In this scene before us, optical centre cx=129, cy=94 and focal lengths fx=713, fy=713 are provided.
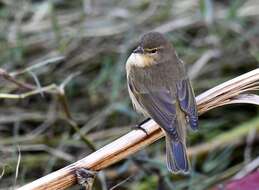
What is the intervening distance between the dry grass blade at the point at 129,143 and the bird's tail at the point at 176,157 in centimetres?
16

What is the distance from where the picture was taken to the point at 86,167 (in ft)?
10.00

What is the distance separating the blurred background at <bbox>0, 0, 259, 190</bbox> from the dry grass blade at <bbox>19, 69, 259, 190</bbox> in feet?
5.45

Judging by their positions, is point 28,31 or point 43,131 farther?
point 28,31

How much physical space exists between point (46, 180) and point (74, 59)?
128 inches

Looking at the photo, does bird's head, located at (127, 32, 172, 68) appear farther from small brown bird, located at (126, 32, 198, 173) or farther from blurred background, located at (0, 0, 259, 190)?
blurred background, located at (0, 0, 259, 190)

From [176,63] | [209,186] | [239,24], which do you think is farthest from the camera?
[239,24]

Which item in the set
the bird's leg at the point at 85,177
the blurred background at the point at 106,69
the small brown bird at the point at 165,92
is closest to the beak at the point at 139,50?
the small brown bird at the point at 165,92

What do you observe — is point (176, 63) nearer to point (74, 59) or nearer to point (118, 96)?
point (118, 96)

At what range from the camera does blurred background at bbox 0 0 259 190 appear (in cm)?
539

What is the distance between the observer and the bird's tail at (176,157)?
3707 millimetres

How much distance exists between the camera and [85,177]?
3.02 metres

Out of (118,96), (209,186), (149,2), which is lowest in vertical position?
(209,186)

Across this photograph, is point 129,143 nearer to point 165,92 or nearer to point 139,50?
point 165,92

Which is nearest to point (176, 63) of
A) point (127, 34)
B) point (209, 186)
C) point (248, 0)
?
point (209, 186)
